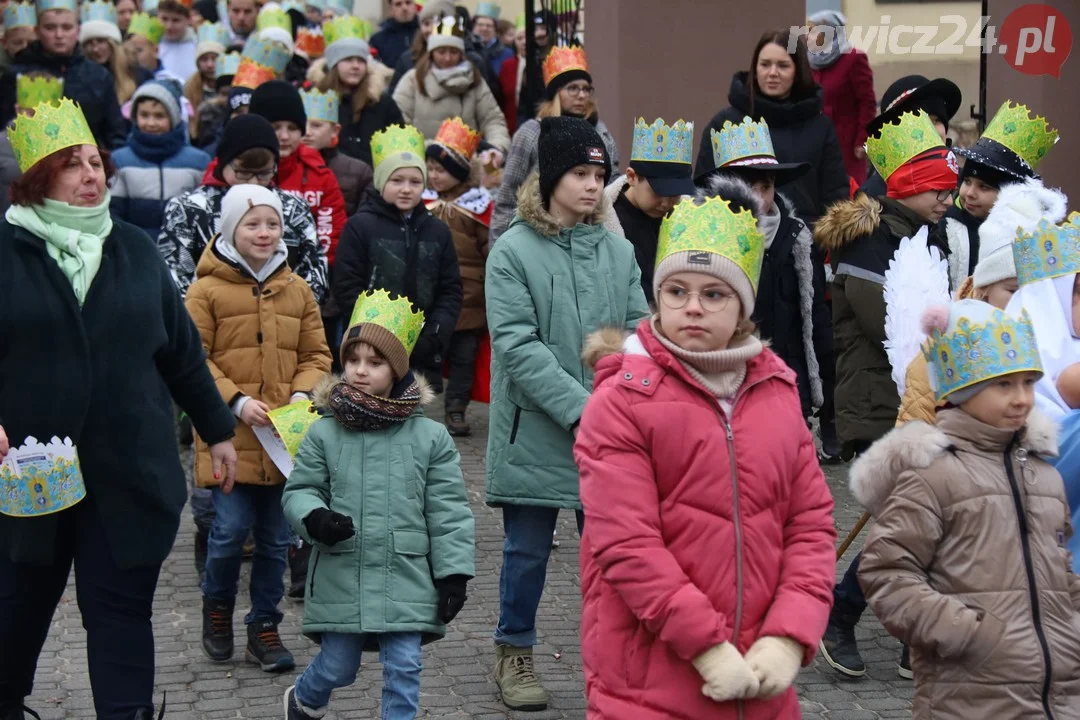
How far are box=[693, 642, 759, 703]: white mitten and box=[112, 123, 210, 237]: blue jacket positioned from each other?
6.99 meters

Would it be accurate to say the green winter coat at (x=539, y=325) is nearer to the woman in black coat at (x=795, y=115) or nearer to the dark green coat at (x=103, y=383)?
the dark green coat at (x=103, y=383)

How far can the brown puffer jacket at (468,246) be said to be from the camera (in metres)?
10.8

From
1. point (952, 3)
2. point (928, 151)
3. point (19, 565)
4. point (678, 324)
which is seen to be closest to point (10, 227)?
point (19, 565)

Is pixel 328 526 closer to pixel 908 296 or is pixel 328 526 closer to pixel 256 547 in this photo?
pixel 256 547

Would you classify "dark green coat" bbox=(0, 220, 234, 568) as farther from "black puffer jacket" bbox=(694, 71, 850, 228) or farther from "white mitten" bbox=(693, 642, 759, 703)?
"black puffer jacket" bbox=(694, 71, 850, 228)

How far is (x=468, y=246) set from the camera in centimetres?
1084

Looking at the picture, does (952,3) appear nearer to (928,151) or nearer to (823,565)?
(928,151)

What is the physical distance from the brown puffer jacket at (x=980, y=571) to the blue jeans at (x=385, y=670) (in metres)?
1.72

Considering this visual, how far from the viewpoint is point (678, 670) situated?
4008mm

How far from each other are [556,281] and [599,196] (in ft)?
1.20

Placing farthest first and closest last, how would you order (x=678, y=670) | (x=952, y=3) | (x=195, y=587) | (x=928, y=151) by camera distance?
(x=952, y=3), (x=195, y=587), (x=928, y=151), (x=678, y=670)

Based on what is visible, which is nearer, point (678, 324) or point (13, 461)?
point (678, 324)

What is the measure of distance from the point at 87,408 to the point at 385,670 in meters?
1.28

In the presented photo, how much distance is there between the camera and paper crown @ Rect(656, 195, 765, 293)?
421 cm
